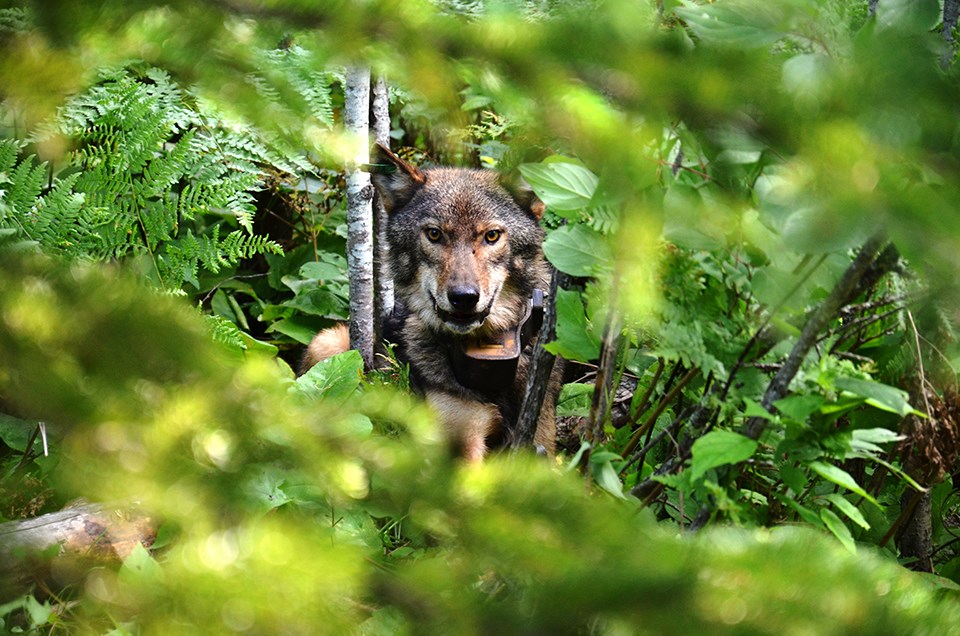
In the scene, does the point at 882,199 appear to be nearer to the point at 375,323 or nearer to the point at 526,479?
the point at 526,479

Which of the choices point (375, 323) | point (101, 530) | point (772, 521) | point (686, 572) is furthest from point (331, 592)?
point (375, 323)

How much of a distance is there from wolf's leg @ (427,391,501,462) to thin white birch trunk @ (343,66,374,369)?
2.08ft

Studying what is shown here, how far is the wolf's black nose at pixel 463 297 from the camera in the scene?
13.7ft

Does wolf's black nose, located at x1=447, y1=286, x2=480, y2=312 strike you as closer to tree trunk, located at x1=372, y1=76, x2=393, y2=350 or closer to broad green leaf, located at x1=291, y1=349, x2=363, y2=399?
tree trunk, located at x1=372, y1=76, x2=393, y2=350

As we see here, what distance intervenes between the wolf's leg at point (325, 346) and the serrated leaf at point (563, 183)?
2981 mm

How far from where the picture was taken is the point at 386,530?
288 centimetres

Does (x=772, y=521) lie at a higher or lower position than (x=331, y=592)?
lower

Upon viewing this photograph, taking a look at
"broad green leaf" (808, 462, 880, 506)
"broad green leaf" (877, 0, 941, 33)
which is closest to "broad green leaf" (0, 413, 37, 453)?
"broad green leaf" (808, 462, 880, 506)

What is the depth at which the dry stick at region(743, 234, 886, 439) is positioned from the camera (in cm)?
184


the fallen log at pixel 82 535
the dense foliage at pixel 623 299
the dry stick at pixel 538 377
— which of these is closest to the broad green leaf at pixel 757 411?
the dense foliage at pixel 623 299

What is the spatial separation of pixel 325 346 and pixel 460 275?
1262 millimetres

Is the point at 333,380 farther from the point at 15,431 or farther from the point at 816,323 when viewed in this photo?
the point at 816,323

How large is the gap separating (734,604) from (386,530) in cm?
203

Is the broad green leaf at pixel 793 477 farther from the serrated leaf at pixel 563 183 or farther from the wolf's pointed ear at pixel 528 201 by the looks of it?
the wolf's pointed ear at pixel 528 201
